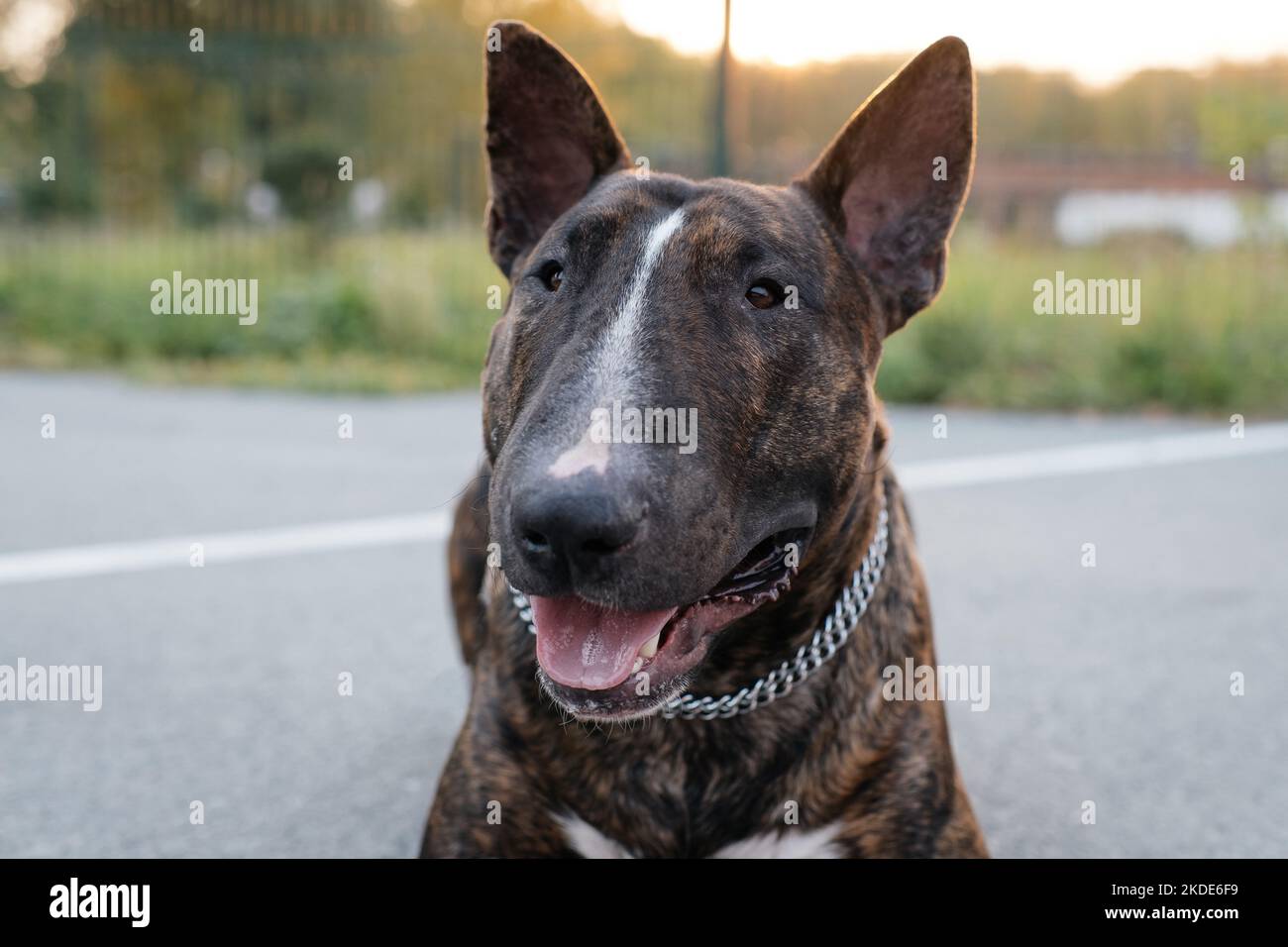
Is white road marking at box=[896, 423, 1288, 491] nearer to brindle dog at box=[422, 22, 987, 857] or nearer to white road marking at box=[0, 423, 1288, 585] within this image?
white road marking at box=[0, 423, 1288, 585]

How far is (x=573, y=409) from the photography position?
2.06m

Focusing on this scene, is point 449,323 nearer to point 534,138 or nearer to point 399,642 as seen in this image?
point 399,642

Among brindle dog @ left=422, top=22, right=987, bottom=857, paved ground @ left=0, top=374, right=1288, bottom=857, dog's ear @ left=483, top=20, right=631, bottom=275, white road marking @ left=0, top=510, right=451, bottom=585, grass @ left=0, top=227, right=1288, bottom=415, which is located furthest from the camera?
grass @ left=0, top=227, right=1288, bottom=415

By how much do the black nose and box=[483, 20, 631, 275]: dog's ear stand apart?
113 centimetres

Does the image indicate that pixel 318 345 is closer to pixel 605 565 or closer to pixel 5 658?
pixel 5 658

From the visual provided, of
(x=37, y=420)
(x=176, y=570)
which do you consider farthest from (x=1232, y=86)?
(x=176, y=570)

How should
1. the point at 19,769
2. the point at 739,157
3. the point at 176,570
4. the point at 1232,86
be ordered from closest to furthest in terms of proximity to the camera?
the point at 19,769
the point at 176,570
the point at 739,157
the point at 1232,86

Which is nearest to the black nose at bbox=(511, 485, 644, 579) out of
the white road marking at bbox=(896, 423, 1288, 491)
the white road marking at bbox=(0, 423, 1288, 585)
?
the white road marking at bbox=(0, 423, 1288, 585)

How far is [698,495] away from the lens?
2074 millimetres

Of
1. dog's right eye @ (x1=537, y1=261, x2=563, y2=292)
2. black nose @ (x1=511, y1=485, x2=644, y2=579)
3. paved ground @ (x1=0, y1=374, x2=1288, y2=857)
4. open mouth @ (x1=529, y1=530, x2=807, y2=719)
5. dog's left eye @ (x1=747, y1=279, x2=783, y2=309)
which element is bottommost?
paved ground @ (x1=0, y1=374, x2=1288, y2=857)

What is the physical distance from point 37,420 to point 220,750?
17.9ft

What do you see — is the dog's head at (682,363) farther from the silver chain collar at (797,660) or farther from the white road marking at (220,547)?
the white road marking at (220,547)

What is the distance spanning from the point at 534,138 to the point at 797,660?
1.26 m

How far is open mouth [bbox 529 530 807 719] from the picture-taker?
2.16 m
